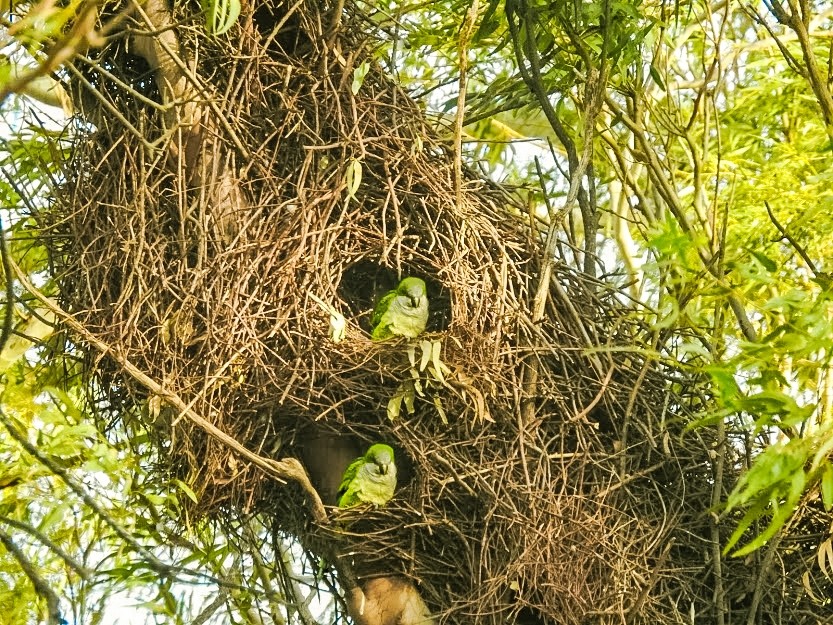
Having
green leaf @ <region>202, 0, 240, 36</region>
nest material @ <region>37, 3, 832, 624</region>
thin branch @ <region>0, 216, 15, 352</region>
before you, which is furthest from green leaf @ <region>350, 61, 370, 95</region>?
thin branch @ <region>0, 216, 15, 352</region>

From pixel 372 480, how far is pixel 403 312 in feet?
0.85

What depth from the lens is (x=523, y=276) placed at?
1.64m

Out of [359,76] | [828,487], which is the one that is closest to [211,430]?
[359,76]

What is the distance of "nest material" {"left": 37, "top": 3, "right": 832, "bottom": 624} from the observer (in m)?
1.51

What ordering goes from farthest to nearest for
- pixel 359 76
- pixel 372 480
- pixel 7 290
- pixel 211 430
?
pixel 359 76, pixel 372 480, pixel 211 430, pixel 7 290

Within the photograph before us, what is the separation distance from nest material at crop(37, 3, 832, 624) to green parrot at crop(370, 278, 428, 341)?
0.08ft

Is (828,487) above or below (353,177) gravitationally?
below

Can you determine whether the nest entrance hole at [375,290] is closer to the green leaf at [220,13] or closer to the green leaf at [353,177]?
the green leaf at [353,177]

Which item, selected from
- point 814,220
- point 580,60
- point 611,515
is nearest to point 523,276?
point 611,515

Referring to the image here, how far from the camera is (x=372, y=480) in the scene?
1.50 metres

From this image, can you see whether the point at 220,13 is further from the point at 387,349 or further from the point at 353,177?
the point at 387,349

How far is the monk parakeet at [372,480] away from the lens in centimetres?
149

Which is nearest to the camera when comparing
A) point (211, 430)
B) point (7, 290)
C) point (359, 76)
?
point (7, 290)

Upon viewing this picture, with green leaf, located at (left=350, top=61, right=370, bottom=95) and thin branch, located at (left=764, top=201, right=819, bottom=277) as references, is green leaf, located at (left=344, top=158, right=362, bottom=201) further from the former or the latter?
thin branch, located at (left=764, top=201, right=819, bottom=277)
